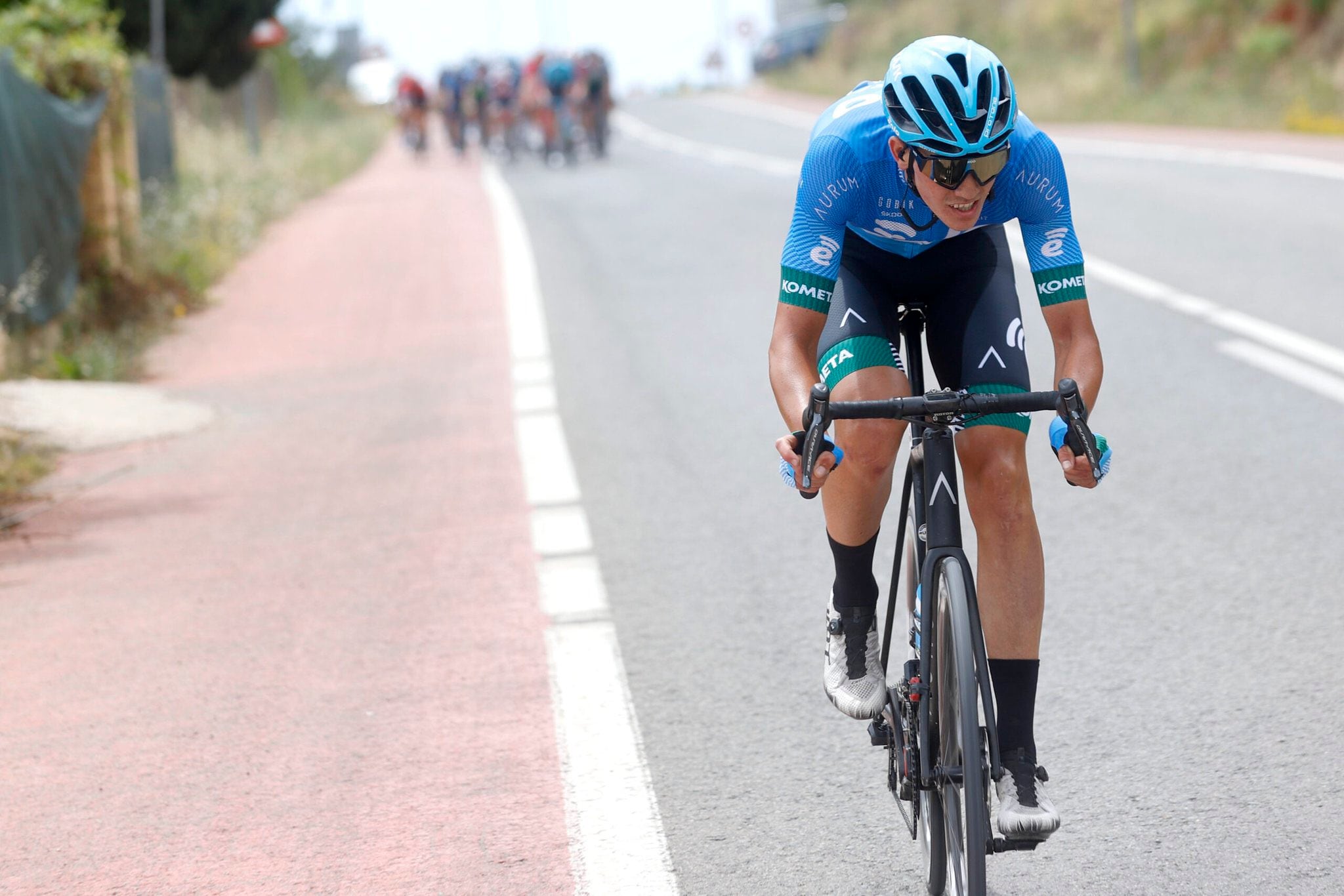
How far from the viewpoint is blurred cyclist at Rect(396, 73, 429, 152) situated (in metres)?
36.4

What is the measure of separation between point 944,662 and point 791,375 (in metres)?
0.71

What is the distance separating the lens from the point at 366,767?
4.65m

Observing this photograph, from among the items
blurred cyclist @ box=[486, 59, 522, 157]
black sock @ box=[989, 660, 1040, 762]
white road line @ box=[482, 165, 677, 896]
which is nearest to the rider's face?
black sock @ box=[989, 660, 1040, 762]

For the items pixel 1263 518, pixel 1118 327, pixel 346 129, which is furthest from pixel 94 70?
pixel 346 129

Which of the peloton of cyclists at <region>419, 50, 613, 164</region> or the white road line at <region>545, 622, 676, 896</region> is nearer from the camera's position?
the white road line at <region>545, 622, 676, 896</region>

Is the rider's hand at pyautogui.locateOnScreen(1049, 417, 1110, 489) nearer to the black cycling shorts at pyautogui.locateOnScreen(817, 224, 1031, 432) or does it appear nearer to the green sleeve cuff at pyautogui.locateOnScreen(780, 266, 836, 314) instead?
the black cycling shorts at pyautogui.locateOnScreen(817, 224, 1031, 432)

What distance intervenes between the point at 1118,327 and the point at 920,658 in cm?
781

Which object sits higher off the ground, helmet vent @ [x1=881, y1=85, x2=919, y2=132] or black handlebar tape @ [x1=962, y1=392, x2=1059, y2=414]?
helmet vent @ [x1=881, y1=85, x2=919, y2=132]

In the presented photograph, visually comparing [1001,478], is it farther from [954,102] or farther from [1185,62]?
[1185,62]

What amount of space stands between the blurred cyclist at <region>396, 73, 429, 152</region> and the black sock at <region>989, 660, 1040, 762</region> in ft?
111

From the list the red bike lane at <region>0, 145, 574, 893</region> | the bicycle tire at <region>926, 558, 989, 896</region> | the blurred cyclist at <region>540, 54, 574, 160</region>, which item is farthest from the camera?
the blurred cyclist at <region>540, 54, 574, 160</region>

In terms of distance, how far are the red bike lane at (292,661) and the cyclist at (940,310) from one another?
1.04 meters

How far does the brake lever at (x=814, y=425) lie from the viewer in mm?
3324

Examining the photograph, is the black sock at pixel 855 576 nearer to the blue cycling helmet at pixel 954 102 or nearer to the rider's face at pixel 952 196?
the rider's face at pixel 952 196
